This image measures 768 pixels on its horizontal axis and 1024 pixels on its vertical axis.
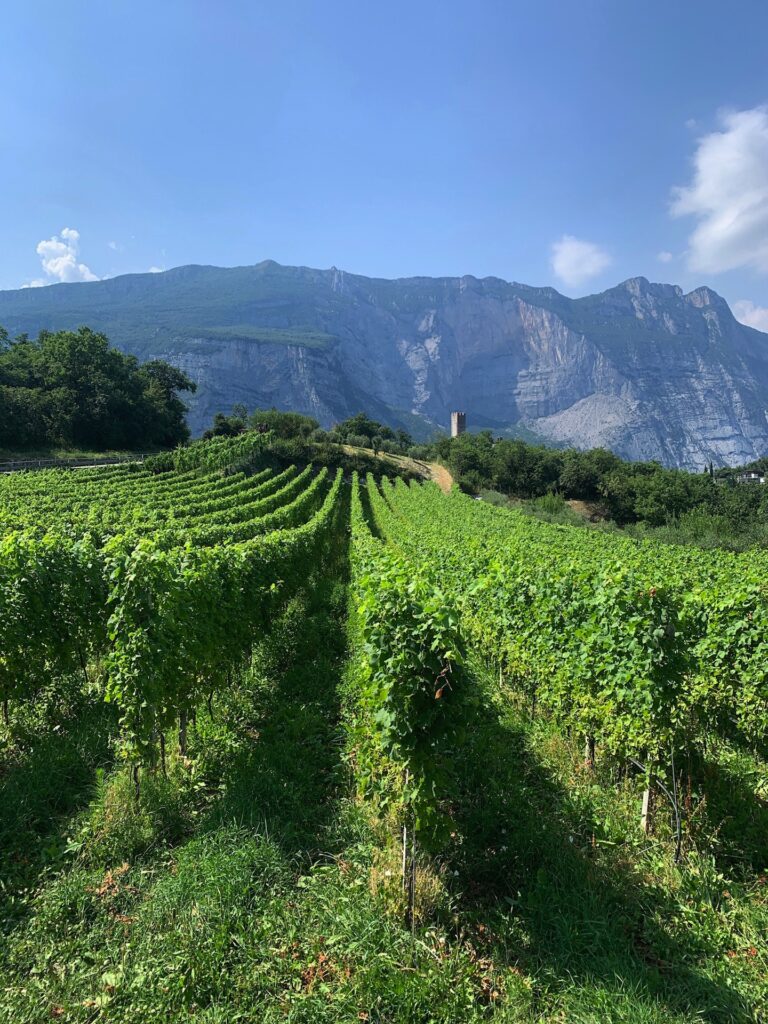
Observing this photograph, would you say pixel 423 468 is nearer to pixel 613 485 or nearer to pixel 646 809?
pixel 613 485

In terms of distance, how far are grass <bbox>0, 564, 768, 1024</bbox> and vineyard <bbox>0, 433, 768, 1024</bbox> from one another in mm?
24

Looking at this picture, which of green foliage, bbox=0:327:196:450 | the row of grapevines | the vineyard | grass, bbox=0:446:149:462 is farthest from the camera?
green foliage, bbox=0:327:196:450

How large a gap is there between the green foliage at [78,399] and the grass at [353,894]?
6395 cm

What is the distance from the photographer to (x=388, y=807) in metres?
5.18

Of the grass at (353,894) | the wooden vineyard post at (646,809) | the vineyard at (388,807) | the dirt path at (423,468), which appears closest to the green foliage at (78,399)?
the dirt path at (423,468)

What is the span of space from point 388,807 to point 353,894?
0.82m

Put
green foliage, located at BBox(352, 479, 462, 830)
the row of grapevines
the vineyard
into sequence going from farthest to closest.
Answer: the row of grapevines < green foliage, located at BBox(352, 479, 462, 830) < the vineyard

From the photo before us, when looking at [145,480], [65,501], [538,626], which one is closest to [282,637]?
[538,626]

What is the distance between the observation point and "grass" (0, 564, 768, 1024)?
3.65 metres

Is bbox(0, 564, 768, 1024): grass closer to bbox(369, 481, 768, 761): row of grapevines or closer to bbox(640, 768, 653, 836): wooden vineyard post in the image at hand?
bbox(640, 768, 653, 836): wooden vineyard post

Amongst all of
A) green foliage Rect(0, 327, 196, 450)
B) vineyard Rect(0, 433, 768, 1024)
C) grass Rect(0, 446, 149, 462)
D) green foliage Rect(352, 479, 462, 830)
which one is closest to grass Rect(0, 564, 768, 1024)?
vineyard Rect(0, 433, 768, 1024)

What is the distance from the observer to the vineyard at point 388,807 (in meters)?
3.79

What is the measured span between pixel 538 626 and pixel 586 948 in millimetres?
4438

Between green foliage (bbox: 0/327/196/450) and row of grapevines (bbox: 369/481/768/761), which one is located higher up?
green foliage (bbox: 0/327/196/450)
